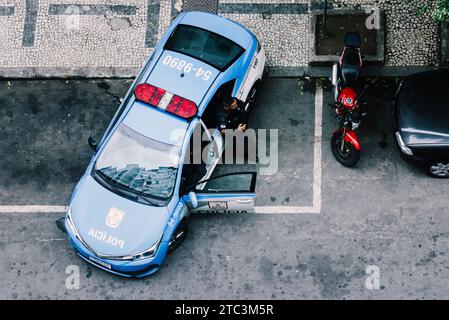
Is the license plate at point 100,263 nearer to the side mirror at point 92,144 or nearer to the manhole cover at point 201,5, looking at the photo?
the side mirror at point 92,144

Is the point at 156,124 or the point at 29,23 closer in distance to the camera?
the point at 156,124

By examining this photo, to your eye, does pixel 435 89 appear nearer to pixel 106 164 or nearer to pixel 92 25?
pixel 106 164

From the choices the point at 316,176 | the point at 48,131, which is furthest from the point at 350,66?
the point at 48,131

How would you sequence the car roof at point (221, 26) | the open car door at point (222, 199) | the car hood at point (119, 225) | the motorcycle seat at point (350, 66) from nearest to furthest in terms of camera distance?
1. the car hood at point (119, 225)
2. the open car door at point (222, 199)
3. the motorcycle seat at point (350, 66)
4. the car roof at point (221, 26)

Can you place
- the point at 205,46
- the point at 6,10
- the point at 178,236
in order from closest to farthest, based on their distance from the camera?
Answer: the point at 178,236 → the point at 205,46 → the point at 6,10

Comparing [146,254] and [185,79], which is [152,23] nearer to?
[185,79]

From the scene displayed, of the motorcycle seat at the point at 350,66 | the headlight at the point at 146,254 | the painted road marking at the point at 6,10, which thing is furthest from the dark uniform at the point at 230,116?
the painted road marking at the point at 6,10

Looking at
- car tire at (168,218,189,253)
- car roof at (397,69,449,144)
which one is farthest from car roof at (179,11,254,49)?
car tire at (168,218,189,253)
